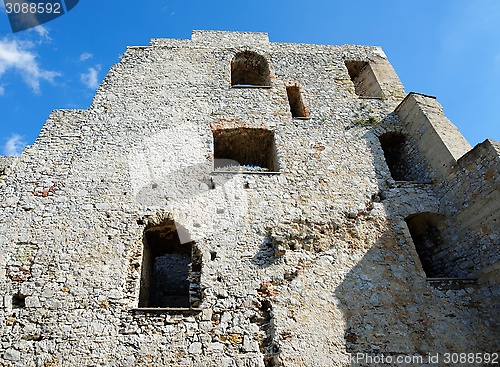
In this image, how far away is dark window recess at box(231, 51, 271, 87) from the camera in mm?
10914

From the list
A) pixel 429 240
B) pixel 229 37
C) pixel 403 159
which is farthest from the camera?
pixel 229 37

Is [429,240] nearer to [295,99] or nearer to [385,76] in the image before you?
[295,99]

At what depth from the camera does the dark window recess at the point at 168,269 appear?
643cm

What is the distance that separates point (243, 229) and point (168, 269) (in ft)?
13.0

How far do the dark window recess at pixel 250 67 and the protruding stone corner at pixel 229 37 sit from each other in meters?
0.63

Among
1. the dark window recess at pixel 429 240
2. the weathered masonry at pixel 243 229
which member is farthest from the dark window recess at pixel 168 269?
the dark window recess at pixel 429 240

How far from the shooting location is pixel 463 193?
7.10 metres

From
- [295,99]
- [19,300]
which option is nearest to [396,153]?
[295,99]

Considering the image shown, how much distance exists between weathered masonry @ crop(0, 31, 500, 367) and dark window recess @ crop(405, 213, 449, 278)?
4 cm

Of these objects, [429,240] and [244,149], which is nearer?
[429,240]

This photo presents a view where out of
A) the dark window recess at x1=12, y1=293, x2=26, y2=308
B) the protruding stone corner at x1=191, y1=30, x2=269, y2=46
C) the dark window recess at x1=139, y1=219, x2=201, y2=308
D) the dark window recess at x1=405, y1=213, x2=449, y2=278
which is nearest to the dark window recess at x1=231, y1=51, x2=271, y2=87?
the protruding stone corner at x1=191, y1=30, x2=269, y2=46

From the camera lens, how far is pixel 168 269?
980 cm

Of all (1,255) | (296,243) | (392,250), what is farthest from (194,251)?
(392,250)

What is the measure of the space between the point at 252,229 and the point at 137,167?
2.90 meters
